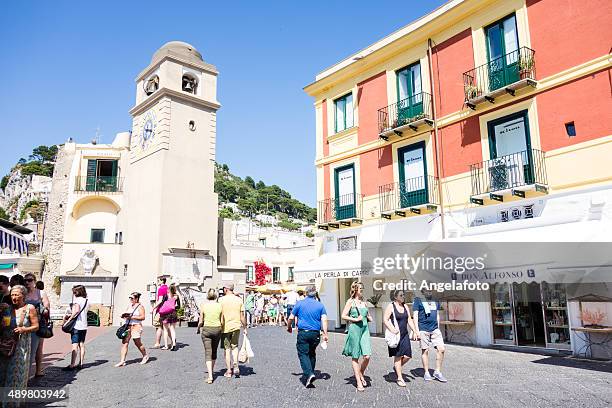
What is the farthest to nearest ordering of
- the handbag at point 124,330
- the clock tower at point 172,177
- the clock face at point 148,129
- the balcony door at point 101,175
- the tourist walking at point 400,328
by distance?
the balcony door at point 101,175 < the clock face at point 148,129 < the clock tower at point 172,177 < the handbag at point 124,330 < the tourist walking at point 400,328

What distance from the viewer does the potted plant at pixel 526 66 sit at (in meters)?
13.4

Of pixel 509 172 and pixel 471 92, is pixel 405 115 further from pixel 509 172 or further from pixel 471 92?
pixel 509 172

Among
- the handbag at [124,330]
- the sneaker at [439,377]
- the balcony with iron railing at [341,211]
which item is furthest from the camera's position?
the balcony with iron railing at [341,211]

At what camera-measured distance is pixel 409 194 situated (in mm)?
16203

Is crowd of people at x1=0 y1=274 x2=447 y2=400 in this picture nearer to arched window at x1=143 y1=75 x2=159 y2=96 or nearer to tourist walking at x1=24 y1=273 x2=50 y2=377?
tourist walking at x1=24 y1=273 x2=50 y2=377

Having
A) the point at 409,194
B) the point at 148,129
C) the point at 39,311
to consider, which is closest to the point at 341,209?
the point at 409,194

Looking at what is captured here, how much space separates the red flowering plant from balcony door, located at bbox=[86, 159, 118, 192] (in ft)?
76.8

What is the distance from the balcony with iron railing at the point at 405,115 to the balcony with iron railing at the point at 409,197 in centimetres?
180

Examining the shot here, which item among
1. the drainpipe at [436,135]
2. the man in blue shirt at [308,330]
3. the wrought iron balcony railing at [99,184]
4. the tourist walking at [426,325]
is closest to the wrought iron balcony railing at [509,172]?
the drainpipe at [436,135]

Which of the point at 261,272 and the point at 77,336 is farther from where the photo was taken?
the point at 261,272

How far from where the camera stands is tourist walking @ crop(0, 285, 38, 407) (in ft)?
19.3

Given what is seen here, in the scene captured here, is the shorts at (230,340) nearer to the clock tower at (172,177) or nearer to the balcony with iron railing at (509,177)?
the balcony with iron railing at (509,177)

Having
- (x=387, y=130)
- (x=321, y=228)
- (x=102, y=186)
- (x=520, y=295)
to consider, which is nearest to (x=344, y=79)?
(x=387, y=130)

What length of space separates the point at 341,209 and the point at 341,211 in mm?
84
